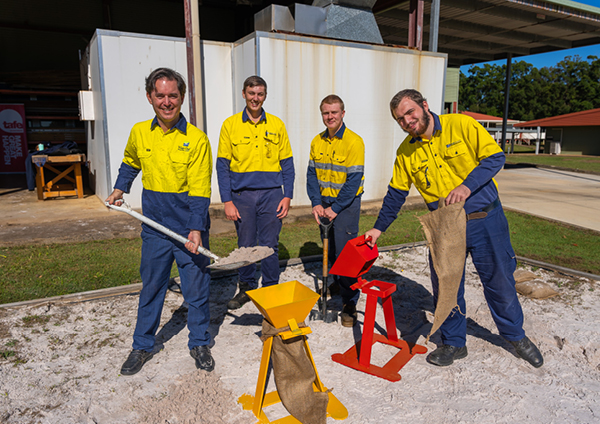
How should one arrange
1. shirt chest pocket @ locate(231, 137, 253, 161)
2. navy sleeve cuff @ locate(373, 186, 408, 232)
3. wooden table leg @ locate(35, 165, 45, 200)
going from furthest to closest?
wooden table leg @ locate(35, 165, 45, 200) → shirt chest pocket @ locate(231, 137, 253, 161) → navy sleeve cuff @ locate(373, 186, 408, 232)

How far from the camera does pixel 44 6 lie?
13469 millimetres

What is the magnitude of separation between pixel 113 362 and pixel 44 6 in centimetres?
1450

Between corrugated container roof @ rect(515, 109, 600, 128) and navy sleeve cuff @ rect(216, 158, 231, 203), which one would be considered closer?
navy sleeve cuff @ rect(216, 158, 231, 203)

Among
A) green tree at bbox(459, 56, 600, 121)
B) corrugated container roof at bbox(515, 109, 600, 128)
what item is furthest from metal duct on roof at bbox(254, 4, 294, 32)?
green tree at bbox(459, 56, 600, 121)

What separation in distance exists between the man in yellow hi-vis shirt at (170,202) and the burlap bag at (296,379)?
700mm

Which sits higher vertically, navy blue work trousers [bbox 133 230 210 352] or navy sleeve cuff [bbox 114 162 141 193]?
navy sleeve cuff [bbox 114 162 141 193]

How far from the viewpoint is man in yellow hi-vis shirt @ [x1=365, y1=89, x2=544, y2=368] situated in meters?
2.81

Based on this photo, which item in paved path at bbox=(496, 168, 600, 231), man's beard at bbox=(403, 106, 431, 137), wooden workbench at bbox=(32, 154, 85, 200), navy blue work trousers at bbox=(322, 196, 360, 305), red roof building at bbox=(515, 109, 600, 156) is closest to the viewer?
man's beard at bbox=(403, 106, 431, 137)

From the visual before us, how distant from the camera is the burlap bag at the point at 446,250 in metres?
2.74

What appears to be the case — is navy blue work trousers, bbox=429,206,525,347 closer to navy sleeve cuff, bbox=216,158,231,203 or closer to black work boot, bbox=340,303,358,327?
black work boot, bbox=340,303,358,327

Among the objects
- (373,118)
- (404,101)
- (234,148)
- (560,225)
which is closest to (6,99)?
(373,118)

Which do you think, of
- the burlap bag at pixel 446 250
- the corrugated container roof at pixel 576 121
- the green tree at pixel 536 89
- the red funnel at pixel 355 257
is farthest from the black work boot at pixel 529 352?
the green tree at pixel 536 89

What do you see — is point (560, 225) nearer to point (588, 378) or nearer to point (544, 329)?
point (544, 329)

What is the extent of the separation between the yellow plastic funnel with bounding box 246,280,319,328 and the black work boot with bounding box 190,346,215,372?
682 mm
